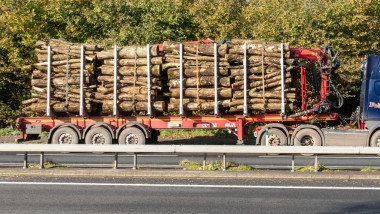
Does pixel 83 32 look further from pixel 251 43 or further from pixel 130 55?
pixel 251 43

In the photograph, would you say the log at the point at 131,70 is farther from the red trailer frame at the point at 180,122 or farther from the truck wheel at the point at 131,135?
the truck wheel at the point at 131,135

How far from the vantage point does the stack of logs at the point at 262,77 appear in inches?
845

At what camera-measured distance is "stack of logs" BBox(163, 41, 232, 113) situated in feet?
71.3

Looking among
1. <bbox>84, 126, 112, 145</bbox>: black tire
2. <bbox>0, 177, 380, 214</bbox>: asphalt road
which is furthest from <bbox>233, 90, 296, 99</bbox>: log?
<bbox>0, 177, 380, 214</bbox>: asphalt road

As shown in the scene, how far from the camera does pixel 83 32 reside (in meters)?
32.4

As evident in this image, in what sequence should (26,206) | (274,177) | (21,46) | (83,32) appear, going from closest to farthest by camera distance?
(26,206)
(274,177)
(21,46)
(83,32)

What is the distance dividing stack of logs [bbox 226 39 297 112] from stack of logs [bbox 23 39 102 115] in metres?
5.01

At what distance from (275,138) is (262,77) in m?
2.15

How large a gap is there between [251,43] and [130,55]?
4.26 m

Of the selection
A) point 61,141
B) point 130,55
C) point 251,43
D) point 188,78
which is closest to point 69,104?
point 61,141

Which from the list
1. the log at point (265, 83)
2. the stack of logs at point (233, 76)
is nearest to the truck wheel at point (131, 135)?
the stack of logs at point (233, 76)

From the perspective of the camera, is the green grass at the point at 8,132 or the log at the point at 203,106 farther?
the green grass at the point at 8,132

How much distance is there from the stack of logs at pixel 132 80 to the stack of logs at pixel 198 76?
0.46 m

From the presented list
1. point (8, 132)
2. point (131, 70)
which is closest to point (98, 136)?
point (131, 70)
